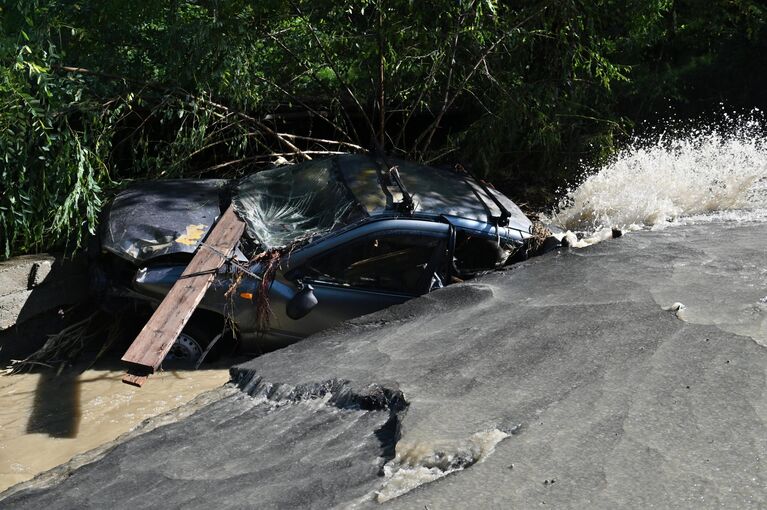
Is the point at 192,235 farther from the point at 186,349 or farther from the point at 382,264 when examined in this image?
the point at 382,264

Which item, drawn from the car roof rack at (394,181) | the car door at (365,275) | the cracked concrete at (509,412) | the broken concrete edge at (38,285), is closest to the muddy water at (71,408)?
the broken concrete edge at (38,285)

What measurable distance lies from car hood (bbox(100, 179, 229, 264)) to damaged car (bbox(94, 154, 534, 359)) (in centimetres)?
1

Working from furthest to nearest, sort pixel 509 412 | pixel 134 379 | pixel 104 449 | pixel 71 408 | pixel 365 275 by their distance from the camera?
pixel 365 275 → pixel 71 408 → pixel 134 379 → pixel 104 449 → pixel 509 412

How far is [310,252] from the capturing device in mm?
7352

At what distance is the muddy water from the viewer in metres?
6.51

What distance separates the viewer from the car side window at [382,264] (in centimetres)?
738

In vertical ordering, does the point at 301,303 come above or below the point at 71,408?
above

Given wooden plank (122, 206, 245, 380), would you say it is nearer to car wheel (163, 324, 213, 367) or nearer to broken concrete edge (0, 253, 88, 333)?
car wheel (163, 324, 213, 367)

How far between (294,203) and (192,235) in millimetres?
909

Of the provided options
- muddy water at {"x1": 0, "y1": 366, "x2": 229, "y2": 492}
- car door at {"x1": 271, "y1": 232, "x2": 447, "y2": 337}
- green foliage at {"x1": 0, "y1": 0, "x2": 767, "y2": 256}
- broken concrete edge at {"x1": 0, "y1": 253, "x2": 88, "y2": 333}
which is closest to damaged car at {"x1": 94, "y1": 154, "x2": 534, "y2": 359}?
car door at {"x1": 271, "y1": 232, "x2": 447, "y2": 337}

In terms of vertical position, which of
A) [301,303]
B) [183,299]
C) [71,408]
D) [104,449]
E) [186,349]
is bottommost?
[71,408]

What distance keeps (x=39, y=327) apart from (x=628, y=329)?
A: 545 centimetres

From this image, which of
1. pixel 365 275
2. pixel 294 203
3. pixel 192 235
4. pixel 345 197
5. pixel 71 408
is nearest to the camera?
pixel 71 408

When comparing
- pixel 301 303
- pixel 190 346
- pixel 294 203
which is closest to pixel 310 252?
pixel 301 303
